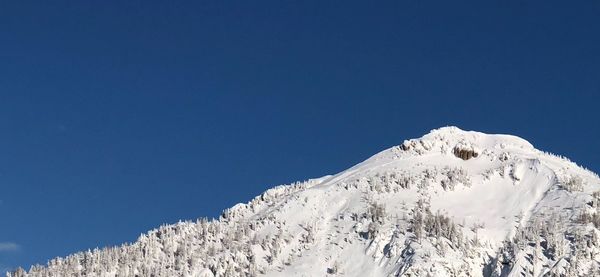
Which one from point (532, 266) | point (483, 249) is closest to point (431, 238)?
point (483, 249)

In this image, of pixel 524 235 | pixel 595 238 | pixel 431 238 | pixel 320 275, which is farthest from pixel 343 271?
pixel 595 238

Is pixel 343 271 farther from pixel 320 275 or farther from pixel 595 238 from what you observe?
pixel 595 238

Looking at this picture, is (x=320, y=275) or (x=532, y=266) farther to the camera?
(x=320, y=275)

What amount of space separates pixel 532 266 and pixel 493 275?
7418mm

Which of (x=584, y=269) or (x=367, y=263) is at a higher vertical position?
(x=367, y=263)

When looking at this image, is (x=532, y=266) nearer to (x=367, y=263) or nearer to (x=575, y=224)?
(x=575, y=224)

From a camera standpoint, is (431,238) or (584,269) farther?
(431,238)

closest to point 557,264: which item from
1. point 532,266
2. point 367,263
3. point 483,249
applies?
point 532,266

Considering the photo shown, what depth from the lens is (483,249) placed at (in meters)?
196

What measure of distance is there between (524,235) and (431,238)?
18.3m

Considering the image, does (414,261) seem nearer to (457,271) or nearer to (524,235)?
(457,271)

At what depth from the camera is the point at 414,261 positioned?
18900 cm

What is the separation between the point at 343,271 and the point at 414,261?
16.1 m

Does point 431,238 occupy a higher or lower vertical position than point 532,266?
higher
